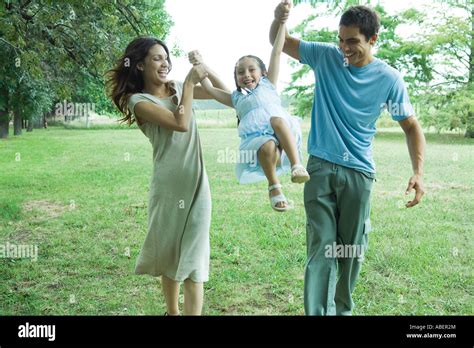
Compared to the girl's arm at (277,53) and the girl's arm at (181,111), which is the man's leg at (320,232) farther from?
the girl's arm at (181,111)

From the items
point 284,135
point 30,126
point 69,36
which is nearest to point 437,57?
point 284,135

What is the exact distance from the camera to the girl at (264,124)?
6.63 feet

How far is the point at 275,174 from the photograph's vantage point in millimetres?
2033

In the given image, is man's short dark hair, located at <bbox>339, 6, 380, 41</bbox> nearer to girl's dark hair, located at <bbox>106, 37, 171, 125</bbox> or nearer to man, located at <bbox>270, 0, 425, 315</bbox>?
man, located at <bbox>270, 0, 425, 315</bbox>

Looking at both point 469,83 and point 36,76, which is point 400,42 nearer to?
point 469,83

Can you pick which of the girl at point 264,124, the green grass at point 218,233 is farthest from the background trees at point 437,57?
the girl at point 264,124

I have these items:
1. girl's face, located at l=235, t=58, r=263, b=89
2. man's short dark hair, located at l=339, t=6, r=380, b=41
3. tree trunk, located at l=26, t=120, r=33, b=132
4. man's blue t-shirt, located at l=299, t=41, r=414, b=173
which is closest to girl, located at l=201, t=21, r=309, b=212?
girl's face, located at l=235, t=58, r=263, b=89

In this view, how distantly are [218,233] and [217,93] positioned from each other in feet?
4.49

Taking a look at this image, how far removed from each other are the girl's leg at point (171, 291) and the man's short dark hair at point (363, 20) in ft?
3.47

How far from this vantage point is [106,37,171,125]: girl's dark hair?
213 cm

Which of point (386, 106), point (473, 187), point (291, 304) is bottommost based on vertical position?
point (291, 304)

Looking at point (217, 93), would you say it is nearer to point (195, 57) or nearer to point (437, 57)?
point (195, 57)

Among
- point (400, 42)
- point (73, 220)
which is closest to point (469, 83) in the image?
point (400, 42)

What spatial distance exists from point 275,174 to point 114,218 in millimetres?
1963
